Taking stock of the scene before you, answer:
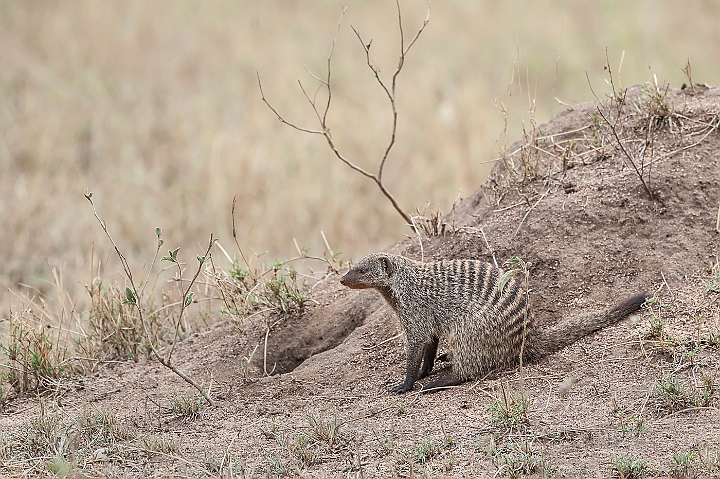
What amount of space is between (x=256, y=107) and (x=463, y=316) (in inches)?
306

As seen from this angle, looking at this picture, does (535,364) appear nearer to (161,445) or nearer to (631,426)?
(631,426)

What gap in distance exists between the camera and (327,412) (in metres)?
3.66

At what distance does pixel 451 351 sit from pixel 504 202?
1.08 metres

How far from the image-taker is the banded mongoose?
373 cm

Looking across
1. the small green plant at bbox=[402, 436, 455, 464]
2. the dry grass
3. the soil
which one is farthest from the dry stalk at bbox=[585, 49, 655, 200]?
the small green plant at bbox=[402, 436, 455, 464]

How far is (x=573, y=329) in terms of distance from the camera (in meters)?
3.81

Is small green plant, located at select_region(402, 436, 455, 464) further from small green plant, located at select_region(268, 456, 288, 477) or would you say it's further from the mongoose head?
the mongoose head

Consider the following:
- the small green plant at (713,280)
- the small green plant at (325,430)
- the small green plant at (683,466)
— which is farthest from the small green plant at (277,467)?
the small green plant at (713,280)

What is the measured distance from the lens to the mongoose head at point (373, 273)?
3947 millimetres

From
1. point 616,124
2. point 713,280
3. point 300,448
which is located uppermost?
point 616,124

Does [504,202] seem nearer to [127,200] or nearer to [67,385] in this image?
[67,385]

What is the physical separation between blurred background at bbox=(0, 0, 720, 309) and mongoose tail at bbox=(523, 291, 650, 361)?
4.13 metres

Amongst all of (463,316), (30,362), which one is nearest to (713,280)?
(463,316)

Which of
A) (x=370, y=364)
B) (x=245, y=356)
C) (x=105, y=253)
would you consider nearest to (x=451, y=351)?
(x=370, y=364)
